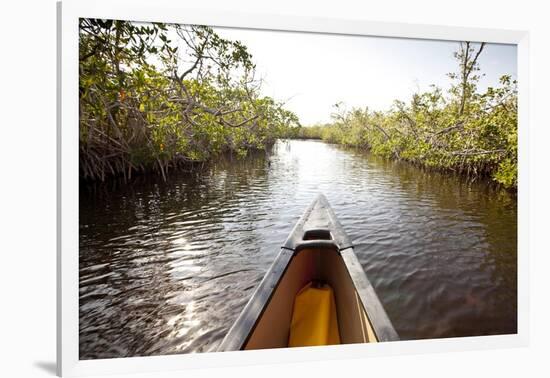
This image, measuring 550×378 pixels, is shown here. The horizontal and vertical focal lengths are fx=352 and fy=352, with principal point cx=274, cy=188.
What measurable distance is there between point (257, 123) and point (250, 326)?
167cm

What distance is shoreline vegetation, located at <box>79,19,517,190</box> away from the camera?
1869 millimetres

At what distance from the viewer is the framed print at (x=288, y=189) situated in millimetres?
1612

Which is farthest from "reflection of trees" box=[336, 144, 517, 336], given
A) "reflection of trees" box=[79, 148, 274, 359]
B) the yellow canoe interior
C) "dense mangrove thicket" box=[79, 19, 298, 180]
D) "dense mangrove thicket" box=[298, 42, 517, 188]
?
"reflection of trees" box=[79, 148, 274, 359]

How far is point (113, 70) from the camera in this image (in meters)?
1.88

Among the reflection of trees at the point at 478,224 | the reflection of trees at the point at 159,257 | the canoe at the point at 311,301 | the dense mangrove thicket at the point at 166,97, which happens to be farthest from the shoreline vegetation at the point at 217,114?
the canoe at the point at 311,301

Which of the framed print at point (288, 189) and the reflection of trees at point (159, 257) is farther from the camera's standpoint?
the reflection of trees at point (159, 257)

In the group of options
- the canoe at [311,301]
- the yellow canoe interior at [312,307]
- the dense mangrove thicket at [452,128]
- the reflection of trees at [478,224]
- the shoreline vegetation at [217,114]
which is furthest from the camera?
the dense mangrove thicket at [452,128]

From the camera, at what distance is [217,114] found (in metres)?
2.42

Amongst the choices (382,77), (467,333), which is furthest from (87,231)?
(467,333)

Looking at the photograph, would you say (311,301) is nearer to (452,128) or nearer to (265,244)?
(265,244)

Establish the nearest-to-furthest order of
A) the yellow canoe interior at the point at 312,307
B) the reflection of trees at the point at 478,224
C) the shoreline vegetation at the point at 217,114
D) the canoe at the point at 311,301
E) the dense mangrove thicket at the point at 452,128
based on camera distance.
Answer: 1. the canoe at the point at 311,301
2. the yellow canoe interior at the point at 312,307
3. the shoreline vegetation at the point at 217,114
4. the reflection of trees at the point at 478,224
5. the dense mangrove thicket at the point at 452,128

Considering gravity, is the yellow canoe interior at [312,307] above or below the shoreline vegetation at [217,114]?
below

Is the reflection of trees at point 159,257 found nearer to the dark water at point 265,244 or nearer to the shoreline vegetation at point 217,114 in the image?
the dark water at point 265,244
